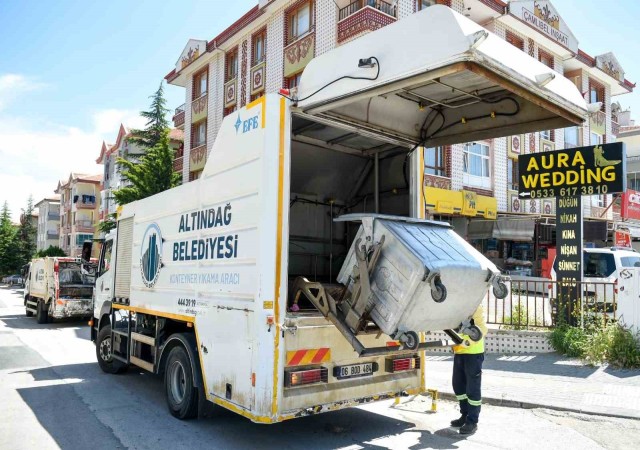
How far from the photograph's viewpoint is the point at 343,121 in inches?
225

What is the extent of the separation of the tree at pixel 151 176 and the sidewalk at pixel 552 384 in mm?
18239

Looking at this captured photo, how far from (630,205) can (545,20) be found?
10.9 m

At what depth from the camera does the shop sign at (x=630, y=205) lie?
2777cm

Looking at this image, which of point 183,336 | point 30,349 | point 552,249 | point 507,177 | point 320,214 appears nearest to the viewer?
point 183,336

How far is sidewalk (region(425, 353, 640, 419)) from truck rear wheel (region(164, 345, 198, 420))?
3540 millimetres

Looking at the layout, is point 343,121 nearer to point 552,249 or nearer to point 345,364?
point 345,364

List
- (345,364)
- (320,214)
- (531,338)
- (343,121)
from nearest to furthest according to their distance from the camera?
(345,364)
(343,121)
(320,214)
(531,338)

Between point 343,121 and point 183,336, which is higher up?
point 343,121

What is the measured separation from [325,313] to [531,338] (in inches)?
238

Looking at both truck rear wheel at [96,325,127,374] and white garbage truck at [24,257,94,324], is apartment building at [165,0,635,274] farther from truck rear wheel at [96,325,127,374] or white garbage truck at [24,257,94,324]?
truck rear wheel at [96,325,127,374]

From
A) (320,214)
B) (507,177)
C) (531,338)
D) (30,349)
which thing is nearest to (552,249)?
(507,177)

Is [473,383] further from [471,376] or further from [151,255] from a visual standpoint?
[151,255]

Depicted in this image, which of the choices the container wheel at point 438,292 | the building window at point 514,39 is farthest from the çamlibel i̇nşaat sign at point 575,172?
the building window at point 514,39

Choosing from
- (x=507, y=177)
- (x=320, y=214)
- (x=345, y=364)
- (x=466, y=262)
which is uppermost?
(x=507, y=177)
